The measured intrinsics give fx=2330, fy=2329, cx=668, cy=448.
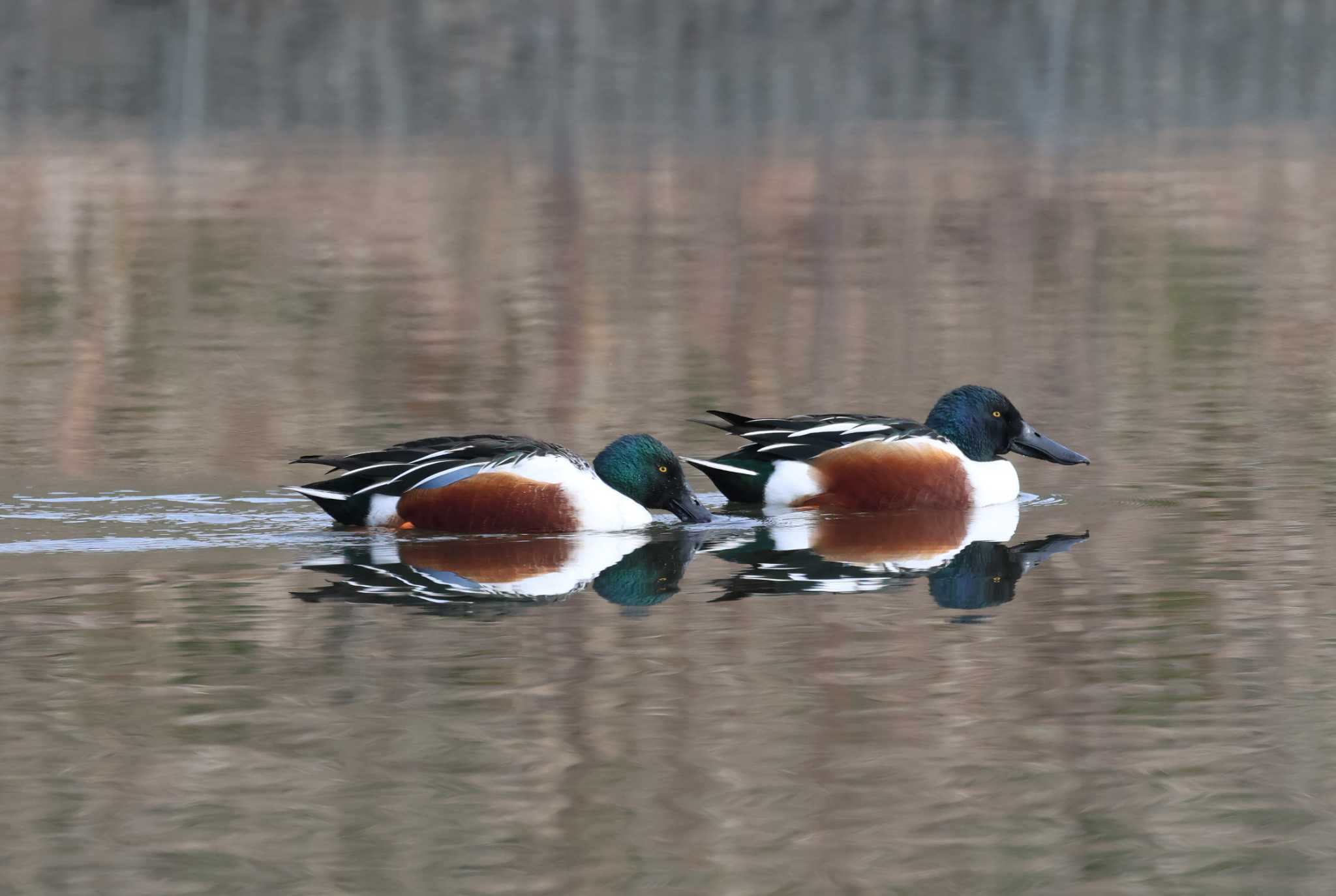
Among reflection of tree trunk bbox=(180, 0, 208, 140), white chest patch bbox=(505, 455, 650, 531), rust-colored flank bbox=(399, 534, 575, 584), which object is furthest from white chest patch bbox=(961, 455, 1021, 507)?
reflection of tree trunk bbox=(180, 0, 208, 140)

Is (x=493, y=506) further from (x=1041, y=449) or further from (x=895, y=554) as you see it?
(x=1041, y=449)

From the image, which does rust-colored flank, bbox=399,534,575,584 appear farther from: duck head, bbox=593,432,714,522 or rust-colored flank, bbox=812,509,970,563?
rust-colored flank, bbox=812,509,970,563

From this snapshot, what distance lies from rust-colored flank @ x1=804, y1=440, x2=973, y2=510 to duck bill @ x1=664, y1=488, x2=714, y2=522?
70 centimetres

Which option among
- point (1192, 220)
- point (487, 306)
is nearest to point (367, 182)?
point (1192, 220)

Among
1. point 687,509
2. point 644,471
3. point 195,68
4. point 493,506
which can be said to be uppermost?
point 195,68

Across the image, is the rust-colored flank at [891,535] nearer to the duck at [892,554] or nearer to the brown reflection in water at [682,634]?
the duck at [892,554]

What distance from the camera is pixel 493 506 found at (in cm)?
1043

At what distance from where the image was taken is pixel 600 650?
8047mm

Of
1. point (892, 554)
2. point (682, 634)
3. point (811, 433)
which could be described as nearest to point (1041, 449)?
point (811, 433)

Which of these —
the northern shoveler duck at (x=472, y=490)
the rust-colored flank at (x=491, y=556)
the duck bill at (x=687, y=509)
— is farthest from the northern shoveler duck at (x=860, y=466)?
the rust-colored flank at (x=491, y=556)

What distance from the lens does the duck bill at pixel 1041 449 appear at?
39.1ft

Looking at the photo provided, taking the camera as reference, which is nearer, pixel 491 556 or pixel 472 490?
pixel 491 556

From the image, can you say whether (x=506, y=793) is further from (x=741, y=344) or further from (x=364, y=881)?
(x=741, y=344)

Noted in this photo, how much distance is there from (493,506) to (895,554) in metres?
1.81
